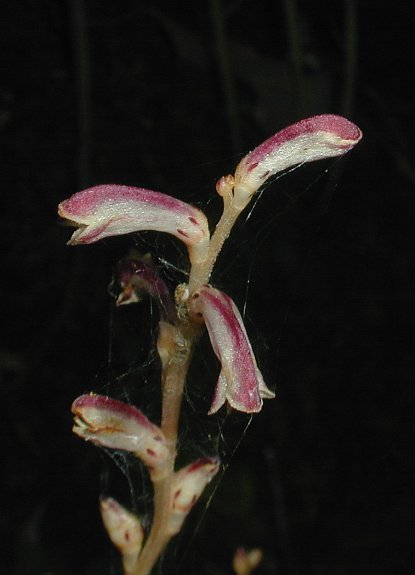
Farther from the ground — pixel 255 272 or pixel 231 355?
pixel 231 355

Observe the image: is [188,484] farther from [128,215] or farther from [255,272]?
[255,272]

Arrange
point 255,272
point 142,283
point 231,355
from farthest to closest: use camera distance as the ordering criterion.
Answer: point 255,272 < point 142,283 < point 231,355

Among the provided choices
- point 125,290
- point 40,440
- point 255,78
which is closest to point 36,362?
point 40,440

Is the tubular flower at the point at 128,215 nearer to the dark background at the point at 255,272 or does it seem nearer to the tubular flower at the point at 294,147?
the tubular flower at the point at 294,147

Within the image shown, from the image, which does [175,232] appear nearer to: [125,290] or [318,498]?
[125,290]

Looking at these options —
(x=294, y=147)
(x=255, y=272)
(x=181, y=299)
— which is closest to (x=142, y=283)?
(x=181, y=299)

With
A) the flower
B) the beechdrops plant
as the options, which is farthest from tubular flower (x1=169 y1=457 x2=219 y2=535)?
the flower
